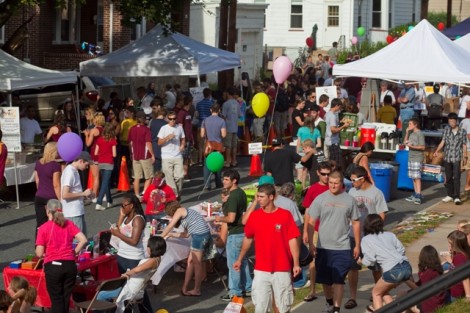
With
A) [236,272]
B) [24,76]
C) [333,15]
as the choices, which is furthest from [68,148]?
[333,15]

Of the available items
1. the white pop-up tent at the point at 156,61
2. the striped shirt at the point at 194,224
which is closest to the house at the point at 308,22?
the white pop-up tent at the point at 156,61

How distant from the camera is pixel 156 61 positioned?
2309cm

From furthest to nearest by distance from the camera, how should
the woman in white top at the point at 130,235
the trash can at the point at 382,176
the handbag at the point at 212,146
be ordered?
the handbag at the point at 212,146
the trash can at the point at 382,176
the woman in white top at the point at 130,235

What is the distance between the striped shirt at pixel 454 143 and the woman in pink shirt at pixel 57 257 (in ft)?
33.3

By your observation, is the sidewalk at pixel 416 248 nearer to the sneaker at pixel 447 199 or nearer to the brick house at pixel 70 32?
the sneaker at pixel 447 199

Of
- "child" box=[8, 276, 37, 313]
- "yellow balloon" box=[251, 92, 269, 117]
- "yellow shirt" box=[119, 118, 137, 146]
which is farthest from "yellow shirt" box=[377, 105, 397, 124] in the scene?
"child" box=[8, 276, 37, 313]

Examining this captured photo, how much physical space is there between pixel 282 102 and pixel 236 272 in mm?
14290

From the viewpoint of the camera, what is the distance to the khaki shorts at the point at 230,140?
22.8 metres

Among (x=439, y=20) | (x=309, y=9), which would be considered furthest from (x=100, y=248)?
(x=439, y=20)

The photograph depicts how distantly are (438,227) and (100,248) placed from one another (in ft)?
23.8

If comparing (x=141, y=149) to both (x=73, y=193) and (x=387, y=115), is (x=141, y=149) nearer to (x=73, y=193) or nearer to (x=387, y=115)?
(x=73, y=193)

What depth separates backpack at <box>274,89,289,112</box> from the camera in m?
26.2

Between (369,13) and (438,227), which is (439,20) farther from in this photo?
(438,227)

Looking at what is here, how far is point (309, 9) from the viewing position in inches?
2140
